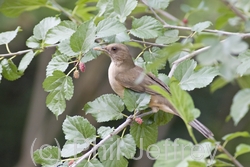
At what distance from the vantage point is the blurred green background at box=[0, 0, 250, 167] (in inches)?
297

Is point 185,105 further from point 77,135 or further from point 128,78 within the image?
point 128,78

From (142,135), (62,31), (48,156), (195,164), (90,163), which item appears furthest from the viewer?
(62,31)

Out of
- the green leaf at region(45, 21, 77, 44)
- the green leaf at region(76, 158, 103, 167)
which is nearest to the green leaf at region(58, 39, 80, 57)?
the green leaf at region(45, 21, 77, 44)

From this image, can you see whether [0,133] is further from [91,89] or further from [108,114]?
[108,114]

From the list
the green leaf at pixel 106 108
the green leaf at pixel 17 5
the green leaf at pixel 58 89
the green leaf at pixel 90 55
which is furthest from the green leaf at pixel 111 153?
the green leaf at pixel 17 5

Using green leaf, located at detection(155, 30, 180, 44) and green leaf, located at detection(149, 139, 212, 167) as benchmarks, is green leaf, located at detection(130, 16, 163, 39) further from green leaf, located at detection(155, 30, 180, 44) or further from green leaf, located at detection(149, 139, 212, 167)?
green leaf, located at detection(149, 139, 212, 167)

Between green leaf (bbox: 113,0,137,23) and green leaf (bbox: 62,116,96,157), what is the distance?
0.66 meters

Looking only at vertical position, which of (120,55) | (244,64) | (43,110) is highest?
(244,64)

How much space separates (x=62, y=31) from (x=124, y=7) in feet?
1.22

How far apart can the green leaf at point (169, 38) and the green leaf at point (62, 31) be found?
499mm

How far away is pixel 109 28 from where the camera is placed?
8.05 feet

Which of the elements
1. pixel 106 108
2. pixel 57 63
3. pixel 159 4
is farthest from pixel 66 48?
pixel 159 4

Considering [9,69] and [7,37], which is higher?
[7,37]

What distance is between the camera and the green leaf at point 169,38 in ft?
8.87
